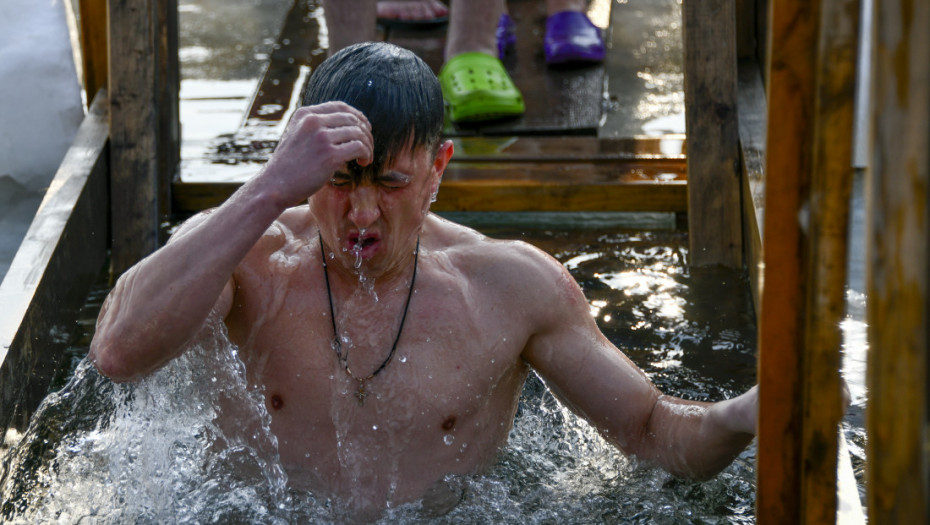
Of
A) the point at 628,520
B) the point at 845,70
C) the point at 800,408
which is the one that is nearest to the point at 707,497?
the point at 628,520

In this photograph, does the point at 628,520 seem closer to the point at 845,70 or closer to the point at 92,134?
the point at 845,70

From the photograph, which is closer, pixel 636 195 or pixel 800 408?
pixel 800 408

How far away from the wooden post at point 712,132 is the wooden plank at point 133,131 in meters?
1.93

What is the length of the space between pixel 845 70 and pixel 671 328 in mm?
2265

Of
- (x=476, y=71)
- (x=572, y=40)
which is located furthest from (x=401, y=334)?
(x=572, y=40)

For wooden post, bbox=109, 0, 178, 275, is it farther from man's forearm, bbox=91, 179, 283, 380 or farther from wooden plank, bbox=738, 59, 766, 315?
wooden plank, bbox=738, 59, 766, 315

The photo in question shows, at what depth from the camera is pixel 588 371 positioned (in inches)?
101

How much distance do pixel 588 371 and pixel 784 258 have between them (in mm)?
933


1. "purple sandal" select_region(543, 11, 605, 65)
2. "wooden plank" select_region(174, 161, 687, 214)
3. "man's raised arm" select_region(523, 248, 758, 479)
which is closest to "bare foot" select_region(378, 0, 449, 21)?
"purple sandal" select_region(543, 11, 605, 65)

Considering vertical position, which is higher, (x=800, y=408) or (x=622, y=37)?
(x=622, y=37)

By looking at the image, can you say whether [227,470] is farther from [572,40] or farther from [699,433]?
[572,40]

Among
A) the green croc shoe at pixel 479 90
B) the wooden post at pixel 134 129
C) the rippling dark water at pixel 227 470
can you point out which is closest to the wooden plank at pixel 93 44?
the wooden post at pixel 134 129

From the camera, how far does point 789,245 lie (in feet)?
5.53

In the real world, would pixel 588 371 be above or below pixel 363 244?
below
